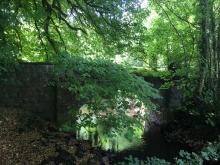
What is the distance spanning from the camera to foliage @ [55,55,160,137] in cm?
555

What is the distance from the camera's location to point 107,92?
18.3 feet

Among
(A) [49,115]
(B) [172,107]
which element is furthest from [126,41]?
(B) [172,107]

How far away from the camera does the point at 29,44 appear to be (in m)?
12.7

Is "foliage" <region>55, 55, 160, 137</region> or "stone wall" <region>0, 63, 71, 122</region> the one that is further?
"stone wall" <region>0, 63, 71, 122</region>

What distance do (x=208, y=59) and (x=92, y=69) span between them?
665 centimetres

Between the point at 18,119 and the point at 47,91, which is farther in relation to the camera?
the point at 47,91

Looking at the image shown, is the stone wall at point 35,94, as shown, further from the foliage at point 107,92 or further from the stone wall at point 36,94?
the foliage at point 107,92

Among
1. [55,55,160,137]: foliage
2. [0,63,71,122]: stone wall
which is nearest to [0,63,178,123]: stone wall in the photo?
[0,63,71,122]: stone wall

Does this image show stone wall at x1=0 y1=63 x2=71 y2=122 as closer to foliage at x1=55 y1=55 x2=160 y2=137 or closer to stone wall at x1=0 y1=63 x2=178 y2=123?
stone wall at x1=0 y1=63 x2=178 y2=123

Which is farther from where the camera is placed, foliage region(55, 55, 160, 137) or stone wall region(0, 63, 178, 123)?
stone wall region(0, 63, 178, 123)

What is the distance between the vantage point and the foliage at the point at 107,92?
5.55 metres

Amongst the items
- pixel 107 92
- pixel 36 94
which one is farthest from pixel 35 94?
pixel 107 92

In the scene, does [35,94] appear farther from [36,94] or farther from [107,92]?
[107,92]

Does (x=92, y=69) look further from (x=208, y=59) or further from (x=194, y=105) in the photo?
(x=194, y=105)
